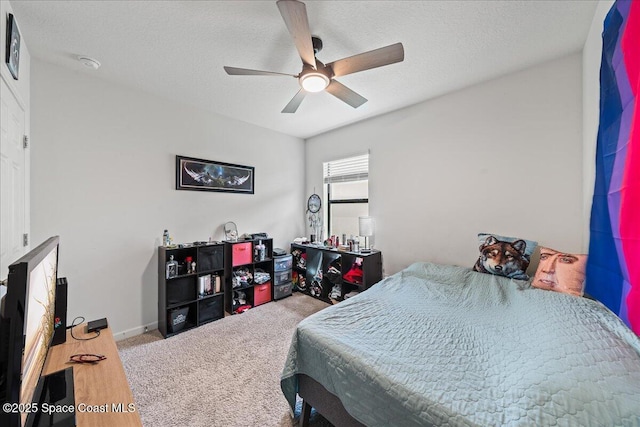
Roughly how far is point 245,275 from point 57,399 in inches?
92.7

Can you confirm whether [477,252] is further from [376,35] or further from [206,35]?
[206,35]

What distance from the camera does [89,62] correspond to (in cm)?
212

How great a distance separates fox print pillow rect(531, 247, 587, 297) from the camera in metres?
1.79

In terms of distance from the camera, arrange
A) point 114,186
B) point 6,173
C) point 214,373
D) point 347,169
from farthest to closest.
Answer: point 347,169 < point 114,186 < point 214,373 < point 6,173

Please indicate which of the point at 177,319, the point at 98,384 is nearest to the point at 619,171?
the point at 98,384

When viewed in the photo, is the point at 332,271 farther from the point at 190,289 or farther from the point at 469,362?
the point at 469,362

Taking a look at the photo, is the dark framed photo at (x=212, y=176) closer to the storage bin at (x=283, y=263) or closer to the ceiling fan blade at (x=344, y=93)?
the storage bin at (x=283, y=263)

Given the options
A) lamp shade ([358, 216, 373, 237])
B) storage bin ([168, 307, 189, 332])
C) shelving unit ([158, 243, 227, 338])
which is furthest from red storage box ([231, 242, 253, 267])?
lamp shade ([358, 216, 373, 237])

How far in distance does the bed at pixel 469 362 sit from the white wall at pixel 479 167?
83cm

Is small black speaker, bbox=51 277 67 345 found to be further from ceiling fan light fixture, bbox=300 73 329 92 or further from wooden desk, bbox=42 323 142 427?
ceiling fan light fixture, bbox=300 73 329 92

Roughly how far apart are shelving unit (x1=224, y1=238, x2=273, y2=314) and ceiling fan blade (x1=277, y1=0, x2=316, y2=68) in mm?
2342

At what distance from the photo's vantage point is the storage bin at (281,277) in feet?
11.7

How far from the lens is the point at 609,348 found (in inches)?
43.8

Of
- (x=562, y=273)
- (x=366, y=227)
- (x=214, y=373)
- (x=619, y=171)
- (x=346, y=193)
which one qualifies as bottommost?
(x=214, y=373)
